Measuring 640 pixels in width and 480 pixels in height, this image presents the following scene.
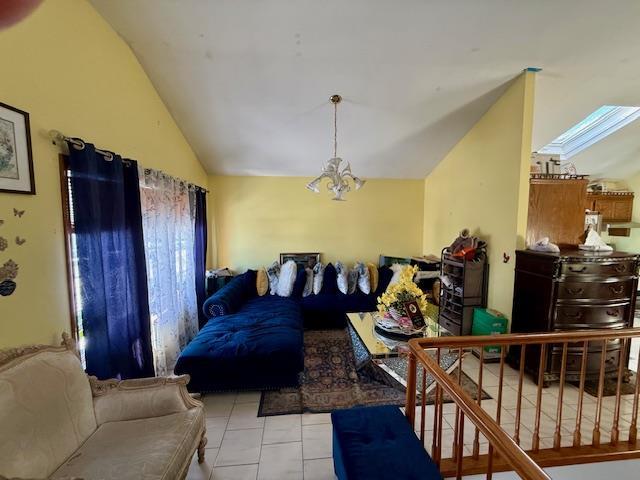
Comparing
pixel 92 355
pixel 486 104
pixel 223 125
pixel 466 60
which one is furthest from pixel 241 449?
pixel 486 104

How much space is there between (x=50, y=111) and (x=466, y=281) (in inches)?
143

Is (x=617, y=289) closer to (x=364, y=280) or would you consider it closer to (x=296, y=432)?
(x=364, y=280)

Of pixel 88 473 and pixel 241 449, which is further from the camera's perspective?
pixel 241 449

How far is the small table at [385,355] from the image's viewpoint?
6.97ft

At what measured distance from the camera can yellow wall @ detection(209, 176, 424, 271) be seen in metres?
4.35

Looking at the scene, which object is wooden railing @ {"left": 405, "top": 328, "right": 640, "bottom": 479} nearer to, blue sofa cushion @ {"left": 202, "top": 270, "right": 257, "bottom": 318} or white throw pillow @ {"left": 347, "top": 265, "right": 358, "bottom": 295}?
white throw pillow @ {"left": 347, "top": 265, "right": 358, "bottom": 295}

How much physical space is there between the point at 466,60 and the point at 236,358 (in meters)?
3.10

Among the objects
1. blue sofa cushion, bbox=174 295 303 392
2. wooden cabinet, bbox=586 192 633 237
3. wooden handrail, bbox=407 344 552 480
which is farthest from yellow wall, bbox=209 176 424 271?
wooden handrail, bbox=407 344 552 480

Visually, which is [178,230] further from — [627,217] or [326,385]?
[627,217]

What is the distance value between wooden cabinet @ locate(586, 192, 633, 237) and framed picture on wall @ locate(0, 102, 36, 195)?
6.22 meters

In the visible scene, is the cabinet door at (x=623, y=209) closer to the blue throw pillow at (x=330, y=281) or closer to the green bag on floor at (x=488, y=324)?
the green bag on floor at (x=488, y=324)

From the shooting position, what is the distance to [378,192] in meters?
4.52

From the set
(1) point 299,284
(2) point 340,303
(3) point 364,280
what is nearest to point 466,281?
(3) point 364,280

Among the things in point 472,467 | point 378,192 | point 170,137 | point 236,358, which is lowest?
point 472,467
